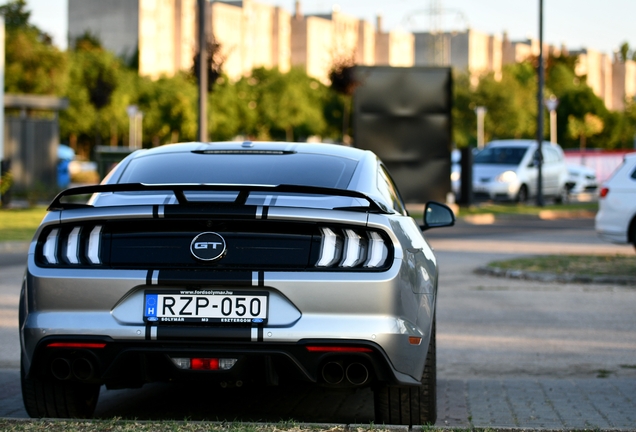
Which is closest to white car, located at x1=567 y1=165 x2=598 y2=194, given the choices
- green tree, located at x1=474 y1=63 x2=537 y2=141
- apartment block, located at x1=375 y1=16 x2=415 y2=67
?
green tree, located at x1=474 y1=63 x2=537 y2=141

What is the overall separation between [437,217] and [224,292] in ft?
8.24

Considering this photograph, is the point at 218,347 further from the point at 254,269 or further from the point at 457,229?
the point at 457,229

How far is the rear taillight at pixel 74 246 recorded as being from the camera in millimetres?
4758

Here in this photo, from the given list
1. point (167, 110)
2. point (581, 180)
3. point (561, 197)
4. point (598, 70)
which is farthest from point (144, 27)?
point (598, 70)

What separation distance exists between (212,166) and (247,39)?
124 metres

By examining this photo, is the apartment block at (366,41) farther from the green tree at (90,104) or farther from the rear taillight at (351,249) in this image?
the rear taillight at (351,249)

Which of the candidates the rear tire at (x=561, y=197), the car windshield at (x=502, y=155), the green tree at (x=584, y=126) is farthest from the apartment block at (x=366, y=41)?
the car windshield at (x=502, y=155)

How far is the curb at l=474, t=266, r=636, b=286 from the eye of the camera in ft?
41.4

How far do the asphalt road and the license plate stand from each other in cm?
112

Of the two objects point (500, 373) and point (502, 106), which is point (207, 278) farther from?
point (502, 106)

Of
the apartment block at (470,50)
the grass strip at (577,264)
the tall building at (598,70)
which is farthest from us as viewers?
the tall building at (598,70)

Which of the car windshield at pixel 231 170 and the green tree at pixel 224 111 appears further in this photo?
the green tree at pixel 224 111

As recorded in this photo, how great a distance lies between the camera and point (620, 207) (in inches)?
600

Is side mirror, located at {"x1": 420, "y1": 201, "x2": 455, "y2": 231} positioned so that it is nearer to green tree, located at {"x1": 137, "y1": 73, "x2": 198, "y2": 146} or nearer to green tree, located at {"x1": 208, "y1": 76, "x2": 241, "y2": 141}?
green tree, located at {"x1": 137, "y1": 73, "x2": 198, "y2": 146}
